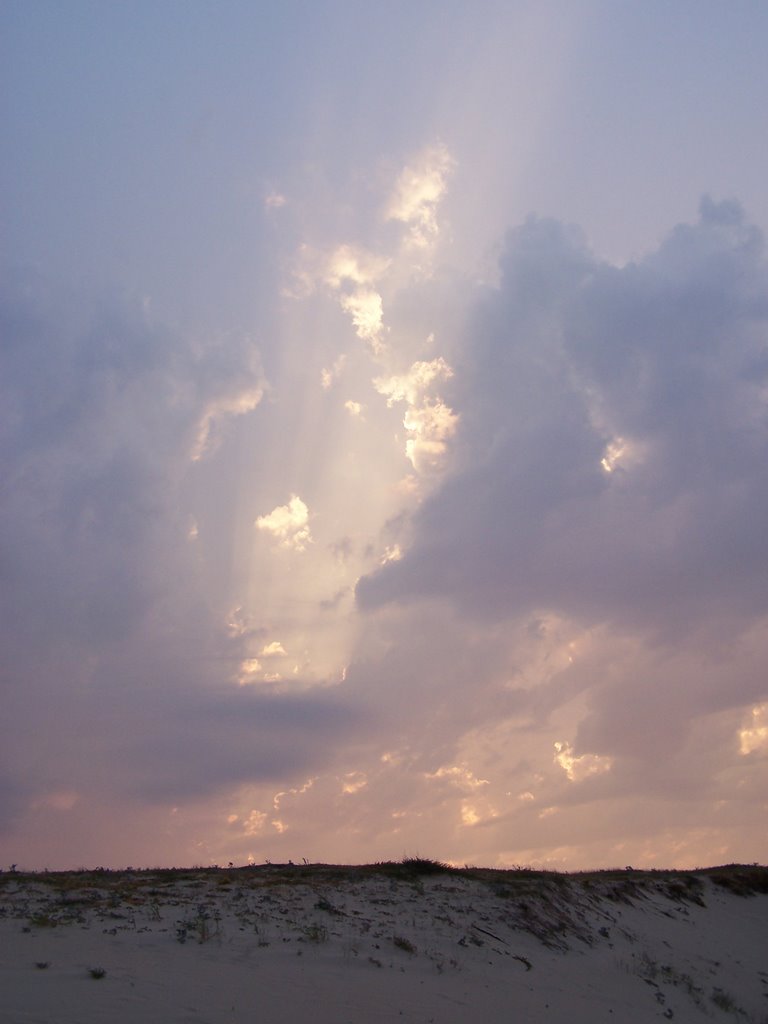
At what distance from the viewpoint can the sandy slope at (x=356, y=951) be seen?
14.4 metres

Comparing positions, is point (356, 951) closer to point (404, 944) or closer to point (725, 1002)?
point (404, 944)

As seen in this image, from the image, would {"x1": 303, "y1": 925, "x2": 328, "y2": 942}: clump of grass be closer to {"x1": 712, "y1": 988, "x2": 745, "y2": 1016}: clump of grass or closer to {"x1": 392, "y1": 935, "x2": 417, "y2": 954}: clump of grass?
{"x1": 392, "y1": 935, "x2": 417, "y2": 954}: clump of grass

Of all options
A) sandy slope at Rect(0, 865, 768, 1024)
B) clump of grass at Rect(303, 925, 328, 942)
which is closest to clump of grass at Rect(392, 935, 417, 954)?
sandy slope at Rect(0, 865, 768, 1024)

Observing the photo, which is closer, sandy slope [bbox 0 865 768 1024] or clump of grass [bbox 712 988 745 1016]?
sandy slope [bbox 0 865 768 1024]

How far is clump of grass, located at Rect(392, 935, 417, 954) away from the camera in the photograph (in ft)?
63.0

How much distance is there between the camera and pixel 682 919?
32094 mm

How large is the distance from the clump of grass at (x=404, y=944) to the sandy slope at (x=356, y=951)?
0.18 ft

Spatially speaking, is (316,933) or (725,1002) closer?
(316,933)

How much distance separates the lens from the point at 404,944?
63.5 feet

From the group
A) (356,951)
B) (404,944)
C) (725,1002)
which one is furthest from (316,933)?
(725,1002)

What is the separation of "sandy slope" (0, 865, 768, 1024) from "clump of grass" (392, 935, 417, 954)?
0.05 metres

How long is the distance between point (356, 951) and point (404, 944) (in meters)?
1.49

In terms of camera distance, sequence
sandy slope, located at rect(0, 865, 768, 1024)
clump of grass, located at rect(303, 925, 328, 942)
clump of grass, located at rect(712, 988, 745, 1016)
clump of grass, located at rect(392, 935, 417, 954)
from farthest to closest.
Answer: clump of grass, located at rect(712, 988, 745, 1016) → clump of grass, located at rect(392, 935, 417, 954) → clump of grass, located at rect(303, 925, 328, 942) → sandy slope, located at rect(0, 865, 768, 1024)

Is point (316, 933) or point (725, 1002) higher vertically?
point (316, 933)
